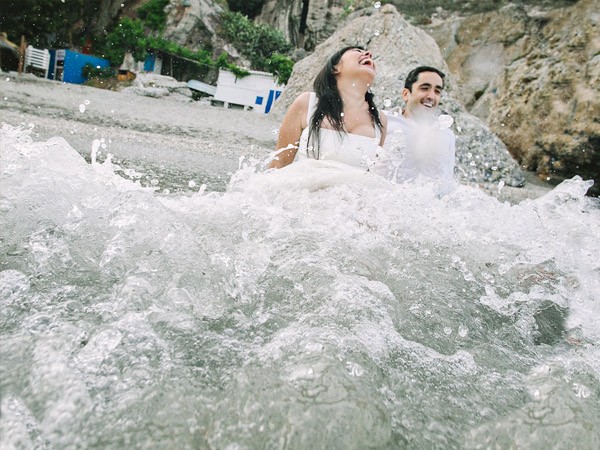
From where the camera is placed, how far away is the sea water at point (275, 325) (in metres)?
0.86

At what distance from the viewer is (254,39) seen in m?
27.6

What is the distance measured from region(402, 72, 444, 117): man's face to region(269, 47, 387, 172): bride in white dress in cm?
50

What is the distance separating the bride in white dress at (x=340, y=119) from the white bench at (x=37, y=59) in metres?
20.0

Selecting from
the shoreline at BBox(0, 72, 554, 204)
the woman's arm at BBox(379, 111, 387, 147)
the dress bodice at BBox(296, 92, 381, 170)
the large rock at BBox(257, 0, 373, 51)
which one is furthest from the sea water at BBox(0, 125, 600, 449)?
the large rock at BBox(257, 0, 373, 51)

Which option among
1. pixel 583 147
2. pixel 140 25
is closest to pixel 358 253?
pixel 583 147

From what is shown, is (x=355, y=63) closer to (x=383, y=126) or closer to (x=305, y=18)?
(x=383, y=126)

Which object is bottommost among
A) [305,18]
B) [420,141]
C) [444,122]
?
[420,141]

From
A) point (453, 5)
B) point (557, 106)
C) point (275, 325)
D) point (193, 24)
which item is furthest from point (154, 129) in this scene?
point (193, 24)

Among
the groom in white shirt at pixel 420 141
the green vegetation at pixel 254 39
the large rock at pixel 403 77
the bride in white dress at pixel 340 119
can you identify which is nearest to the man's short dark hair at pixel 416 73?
the groom in white shirt at pixel 420 141

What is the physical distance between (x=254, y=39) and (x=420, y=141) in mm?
26540

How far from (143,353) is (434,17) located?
60.8 ft

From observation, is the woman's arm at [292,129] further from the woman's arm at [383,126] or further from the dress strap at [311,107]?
the woman's arm at [383,126]

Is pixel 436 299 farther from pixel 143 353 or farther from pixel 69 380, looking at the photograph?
pixel 69 380

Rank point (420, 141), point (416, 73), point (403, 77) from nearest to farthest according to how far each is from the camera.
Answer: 1. point (420, 141)
2. point (416, 73)
3. point (403, 77)
